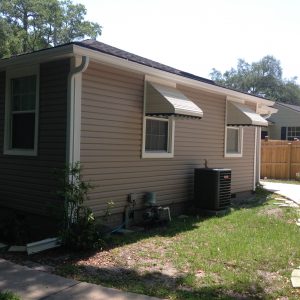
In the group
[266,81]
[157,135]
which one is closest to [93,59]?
[157,135]

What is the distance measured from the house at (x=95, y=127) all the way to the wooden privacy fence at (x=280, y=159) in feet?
37.6

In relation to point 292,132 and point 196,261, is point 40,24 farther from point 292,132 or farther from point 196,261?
point 196,261

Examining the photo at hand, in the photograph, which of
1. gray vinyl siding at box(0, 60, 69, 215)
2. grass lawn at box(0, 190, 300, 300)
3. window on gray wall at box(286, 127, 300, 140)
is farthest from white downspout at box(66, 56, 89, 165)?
window on gray wall at box(286, 127, 300, 140)

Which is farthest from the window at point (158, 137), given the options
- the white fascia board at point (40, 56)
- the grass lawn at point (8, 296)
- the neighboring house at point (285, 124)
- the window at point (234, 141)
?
the neighboring house at point (285, 124)

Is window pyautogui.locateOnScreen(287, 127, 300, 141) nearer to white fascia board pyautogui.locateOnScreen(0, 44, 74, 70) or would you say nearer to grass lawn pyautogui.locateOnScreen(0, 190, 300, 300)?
grass lawn pyautogui.locateOnScreen(0, 190, 300, 300)

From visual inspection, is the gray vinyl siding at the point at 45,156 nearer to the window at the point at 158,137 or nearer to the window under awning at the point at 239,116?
the window at the point at 158,137

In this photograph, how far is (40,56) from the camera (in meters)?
7.01

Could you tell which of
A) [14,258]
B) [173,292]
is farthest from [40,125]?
[173,292]

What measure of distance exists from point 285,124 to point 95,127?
2492 centimetres

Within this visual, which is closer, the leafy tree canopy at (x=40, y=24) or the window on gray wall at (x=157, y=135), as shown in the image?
the window on gray wall at (x=157, y=135)

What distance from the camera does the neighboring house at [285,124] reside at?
1167 inches

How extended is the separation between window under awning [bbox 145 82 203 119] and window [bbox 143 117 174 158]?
0.38 meters

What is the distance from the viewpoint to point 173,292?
4.65 metres

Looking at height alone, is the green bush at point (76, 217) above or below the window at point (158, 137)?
below
